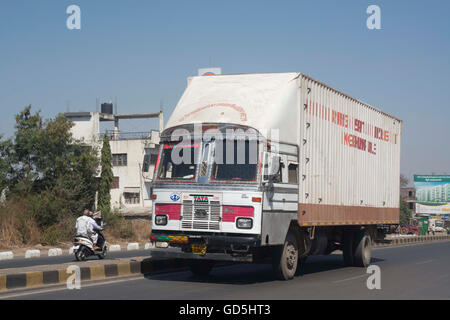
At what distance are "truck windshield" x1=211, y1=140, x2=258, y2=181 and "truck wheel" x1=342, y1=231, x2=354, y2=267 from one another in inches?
234

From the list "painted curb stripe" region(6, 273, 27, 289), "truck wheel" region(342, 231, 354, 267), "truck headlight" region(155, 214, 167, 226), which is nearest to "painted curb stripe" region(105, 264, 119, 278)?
"truck headlight" region(155, 214, 167, 226)

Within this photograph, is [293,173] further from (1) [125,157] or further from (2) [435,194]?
(2) [435,194]

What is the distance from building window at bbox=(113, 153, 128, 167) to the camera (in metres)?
61.2

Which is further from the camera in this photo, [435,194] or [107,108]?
[435,194]

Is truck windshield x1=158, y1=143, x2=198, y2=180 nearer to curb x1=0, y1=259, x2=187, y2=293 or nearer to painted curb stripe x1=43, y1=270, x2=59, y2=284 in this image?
curb x1=0, y1=259, x2=187, y2=293

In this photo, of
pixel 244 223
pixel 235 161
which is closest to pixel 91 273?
pixel 244 223

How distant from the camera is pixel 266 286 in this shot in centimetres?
1162

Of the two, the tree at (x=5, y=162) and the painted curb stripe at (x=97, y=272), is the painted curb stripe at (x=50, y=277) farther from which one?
the tree at (x=5, y=162)

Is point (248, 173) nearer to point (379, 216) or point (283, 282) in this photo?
point (283, 282)

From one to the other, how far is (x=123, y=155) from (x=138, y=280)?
4947 centimetres

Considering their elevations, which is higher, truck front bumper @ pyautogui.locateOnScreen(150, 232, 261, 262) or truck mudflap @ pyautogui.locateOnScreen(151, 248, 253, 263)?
truck front bumper @ pyautogui.locateOnScreen(150, 232, 261, 262)

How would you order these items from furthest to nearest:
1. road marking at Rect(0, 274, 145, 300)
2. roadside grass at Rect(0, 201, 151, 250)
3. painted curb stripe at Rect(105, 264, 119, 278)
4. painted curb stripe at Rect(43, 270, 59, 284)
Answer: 1. roadside grass at Rect(0, 201, 151, 250)
2. painted curb stripe at Rect(105, 264, 119, 278)
3. painted curb stripe at Rect(43, 270, 59, 284)
4. road marking at Rect(0, 274, 145, 300)

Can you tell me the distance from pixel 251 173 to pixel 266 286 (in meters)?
2.20
